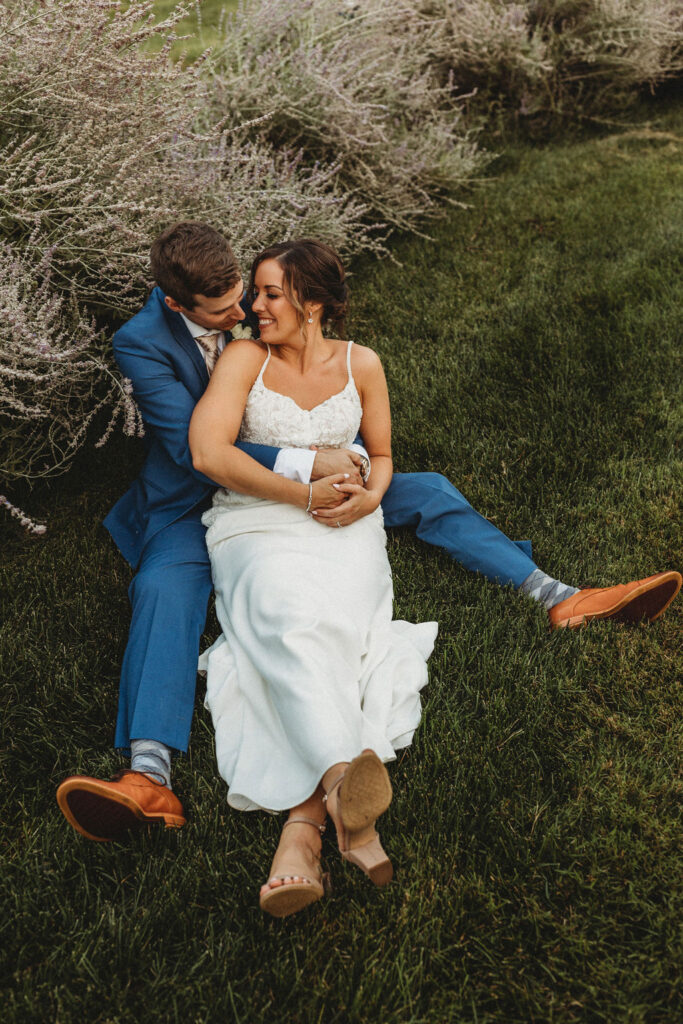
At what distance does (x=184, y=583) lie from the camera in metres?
2.68

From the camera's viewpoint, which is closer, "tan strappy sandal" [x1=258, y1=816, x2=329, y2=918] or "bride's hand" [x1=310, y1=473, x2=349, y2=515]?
"tan strappy sandal" [x1=258, y1=816, x2=329, y2=918]

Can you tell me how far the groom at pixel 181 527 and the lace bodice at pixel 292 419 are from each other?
0.26ft

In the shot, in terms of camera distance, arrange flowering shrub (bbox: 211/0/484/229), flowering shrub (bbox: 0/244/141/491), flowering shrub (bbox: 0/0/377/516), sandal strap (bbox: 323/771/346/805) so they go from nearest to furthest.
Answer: sandal strap (bbox: 323/771/346/805)
flowering shrub (bbox: 0/244/141/491)
flowering shrub (bbox: 0/0/377/516)
flowering shrub (bbox: 211/0/484/229)

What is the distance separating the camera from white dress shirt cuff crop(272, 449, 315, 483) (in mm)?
2703

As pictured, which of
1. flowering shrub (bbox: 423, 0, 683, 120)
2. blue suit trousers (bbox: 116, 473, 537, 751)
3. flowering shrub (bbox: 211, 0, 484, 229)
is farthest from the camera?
flowering shrub (bbox: 423, 0, 683, 120)

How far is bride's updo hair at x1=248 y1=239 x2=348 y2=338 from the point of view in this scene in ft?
8.77

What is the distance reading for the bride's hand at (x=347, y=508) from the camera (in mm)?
2674

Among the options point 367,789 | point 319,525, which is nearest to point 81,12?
point 319,525

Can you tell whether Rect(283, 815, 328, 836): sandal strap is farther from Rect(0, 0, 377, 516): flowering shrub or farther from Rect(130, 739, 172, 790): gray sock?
Rect(0, 0, 377, 516): flowering shrub

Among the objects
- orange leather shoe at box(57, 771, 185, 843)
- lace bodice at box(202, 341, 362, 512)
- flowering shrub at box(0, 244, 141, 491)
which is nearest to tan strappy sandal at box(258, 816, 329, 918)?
orange leather shoe at box(57, 771, 185, 843)

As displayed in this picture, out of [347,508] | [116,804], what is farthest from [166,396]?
Answer: [116,804]

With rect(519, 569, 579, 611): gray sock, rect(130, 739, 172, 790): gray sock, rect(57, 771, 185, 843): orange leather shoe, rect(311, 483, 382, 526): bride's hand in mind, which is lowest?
rect(130, 739, 172, 790): gray sock

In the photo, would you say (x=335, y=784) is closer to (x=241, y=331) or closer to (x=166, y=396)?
(x=166, y=396)

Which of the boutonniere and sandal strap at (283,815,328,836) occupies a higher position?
the boutonniere
